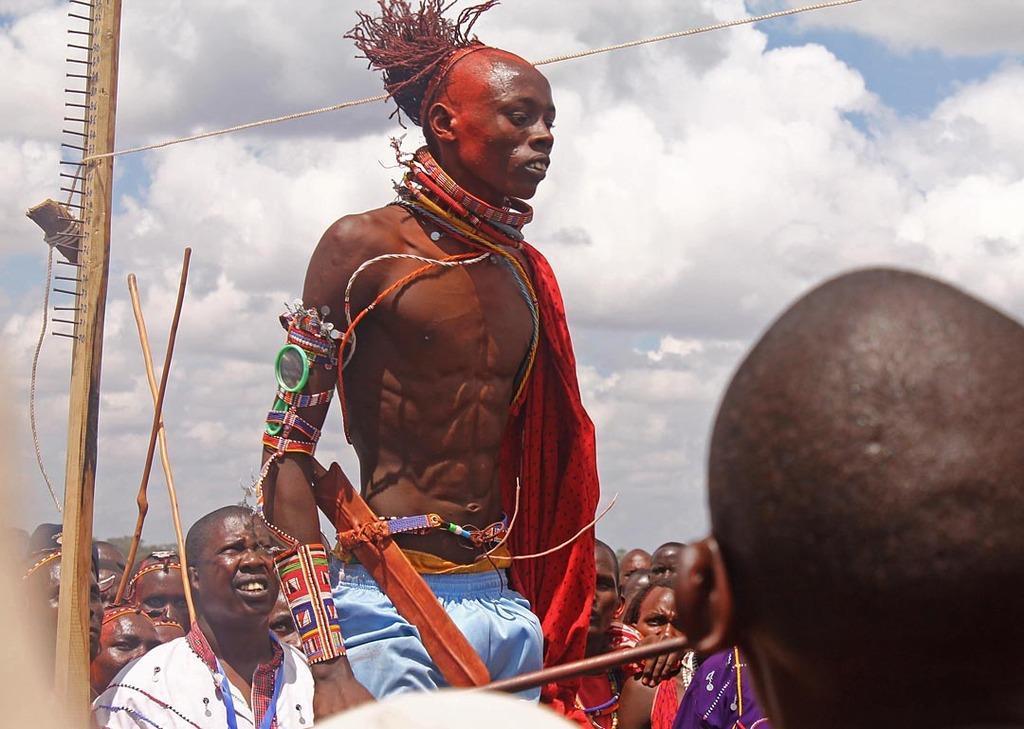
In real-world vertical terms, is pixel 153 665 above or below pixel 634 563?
Result: below

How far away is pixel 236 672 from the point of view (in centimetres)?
552

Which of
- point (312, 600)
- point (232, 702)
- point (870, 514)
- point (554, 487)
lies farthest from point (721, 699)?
point (870, 514)

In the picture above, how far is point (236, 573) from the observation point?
19.8ft

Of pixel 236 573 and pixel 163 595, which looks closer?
pixel 236 573

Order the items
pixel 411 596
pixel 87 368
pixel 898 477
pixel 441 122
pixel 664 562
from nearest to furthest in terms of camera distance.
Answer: pixel 898 477
pixel 411 596
pixel 441 122
pixel 87 368
pixel 664 562

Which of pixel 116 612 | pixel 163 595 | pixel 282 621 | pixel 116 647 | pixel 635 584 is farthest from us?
pixel 635 584

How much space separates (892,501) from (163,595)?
7.33 meters

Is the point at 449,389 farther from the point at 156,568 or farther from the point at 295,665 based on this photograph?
the point at 156,568

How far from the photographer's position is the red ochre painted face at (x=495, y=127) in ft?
13.5

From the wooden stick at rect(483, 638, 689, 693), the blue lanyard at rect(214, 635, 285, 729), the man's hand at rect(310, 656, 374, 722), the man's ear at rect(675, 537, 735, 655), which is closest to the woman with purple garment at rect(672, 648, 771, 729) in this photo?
the blue lanyard at rect(214, 635, 285, 729)

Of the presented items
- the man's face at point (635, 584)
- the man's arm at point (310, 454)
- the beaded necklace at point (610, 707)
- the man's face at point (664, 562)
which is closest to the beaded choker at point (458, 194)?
the man's arm at point (310, 454)

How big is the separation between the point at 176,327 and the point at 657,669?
2.21m

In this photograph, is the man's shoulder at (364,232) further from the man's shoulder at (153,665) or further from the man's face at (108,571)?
the man's face at (108,571)

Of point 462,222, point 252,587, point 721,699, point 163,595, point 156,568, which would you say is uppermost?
point 462,222
